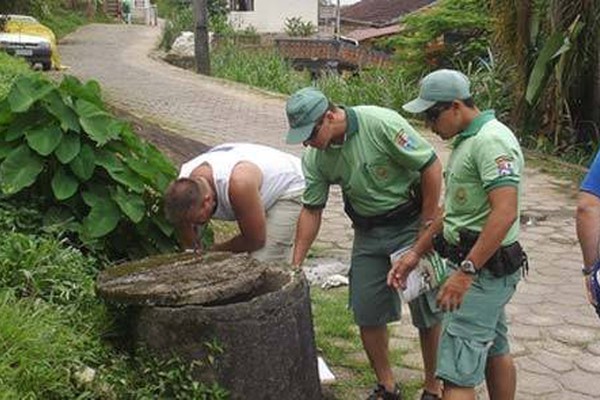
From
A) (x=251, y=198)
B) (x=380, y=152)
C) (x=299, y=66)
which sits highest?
(x=380, y=152)

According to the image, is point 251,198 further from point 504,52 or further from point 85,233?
point 504,52

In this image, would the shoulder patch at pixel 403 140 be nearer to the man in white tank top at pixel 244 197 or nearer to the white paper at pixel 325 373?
the man in white tank top at pixel 244 197

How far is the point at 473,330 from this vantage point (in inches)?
132

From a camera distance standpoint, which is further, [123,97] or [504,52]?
[123,97]

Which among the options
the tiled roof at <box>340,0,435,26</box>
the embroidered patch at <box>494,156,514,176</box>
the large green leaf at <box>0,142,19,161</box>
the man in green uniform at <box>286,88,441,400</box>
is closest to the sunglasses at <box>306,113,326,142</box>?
the man in green uniform at <box>286,88,441,400</box>

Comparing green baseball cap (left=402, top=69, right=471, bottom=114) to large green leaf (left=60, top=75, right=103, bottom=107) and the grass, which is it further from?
large green leaf (left=60, top=75, right=103, bottom=107)

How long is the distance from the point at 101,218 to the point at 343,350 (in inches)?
59.6

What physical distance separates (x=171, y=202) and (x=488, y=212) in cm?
134

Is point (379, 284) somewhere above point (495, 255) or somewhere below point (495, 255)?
below

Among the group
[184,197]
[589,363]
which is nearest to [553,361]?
[589,363]

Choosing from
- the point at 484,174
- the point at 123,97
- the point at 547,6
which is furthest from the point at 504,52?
the point at 484,174

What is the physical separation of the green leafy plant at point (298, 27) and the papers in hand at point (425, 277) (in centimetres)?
3218

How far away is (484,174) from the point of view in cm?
321

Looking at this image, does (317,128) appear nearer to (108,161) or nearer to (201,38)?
→ (108,161)
